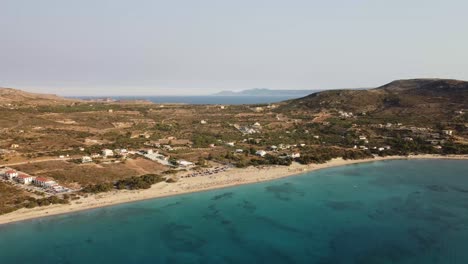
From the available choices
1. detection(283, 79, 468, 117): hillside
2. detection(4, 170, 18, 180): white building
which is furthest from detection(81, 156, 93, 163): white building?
detection(283, 79, 468, 117): hillside

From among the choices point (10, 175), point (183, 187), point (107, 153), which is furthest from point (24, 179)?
point (183, 187)

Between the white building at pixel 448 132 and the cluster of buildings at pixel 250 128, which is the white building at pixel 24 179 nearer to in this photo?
the cluster of buildings at pixel 250 128

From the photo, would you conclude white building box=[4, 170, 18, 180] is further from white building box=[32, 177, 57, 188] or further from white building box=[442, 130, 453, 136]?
white building box=[442, 130, 453, 136]

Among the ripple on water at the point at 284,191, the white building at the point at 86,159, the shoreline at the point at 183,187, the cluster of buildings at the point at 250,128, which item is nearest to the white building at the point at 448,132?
the shoreline at the point at 183,187

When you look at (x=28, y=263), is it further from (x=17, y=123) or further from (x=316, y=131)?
(x=316, y=131)

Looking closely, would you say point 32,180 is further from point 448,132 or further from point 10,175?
point 448,132
